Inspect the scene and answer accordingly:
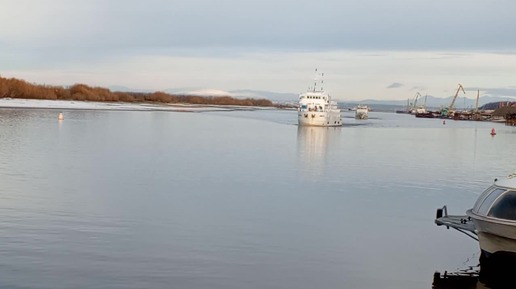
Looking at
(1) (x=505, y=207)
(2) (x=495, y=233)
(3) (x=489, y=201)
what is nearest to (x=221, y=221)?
(3) (x=489, y=201)

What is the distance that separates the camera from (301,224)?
63.5ft

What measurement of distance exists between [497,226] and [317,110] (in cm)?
7848

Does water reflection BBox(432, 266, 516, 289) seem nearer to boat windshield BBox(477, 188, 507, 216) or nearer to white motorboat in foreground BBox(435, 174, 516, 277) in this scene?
white motorboat in foreground BBox(435, 174, 516, 277)

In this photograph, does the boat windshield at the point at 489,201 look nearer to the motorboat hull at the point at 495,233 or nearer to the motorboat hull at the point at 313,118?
the motorboat hull at the point at 495,233

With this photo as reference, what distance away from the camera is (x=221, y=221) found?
19219 mm

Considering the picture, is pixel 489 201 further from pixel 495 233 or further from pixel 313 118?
pixel 313 118

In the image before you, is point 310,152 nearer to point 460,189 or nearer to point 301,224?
point 460,189

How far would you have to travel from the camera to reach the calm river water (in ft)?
46.3

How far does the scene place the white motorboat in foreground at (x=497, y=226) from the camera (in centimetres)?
1445

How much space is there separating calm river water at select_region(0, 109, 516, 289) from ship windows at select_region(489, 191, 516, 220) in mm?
1629

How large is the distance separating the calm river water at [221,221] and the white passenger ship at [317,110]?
174 feet

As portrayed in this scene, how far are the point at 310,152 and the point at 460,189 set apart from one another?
18.0 m

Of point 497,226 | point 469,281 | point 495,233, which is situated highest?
point 497,226

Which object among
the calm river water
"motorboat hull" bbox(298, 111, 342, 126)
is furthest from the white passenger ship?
the calm river water
